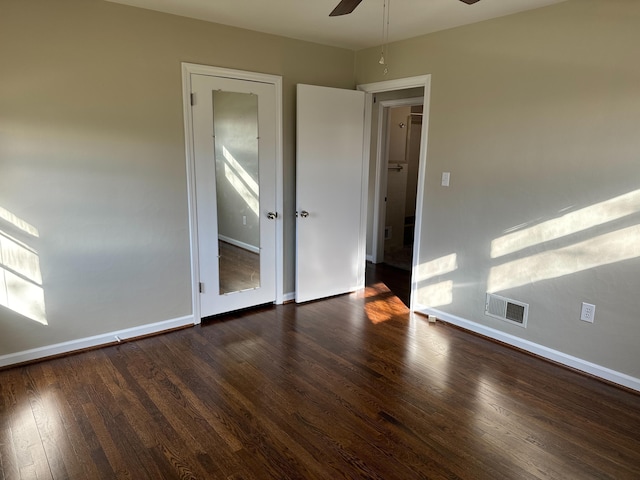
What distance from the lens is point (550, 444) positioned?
220 centimetres

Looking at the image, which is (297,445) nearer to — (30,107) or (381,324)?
(381,324)

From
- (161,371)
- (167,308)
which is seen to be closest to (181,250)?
(167,308)

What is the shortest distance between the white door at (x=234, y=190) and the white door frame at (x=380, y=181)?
1.94 meters

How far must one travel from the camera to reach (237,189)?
12.2 feet

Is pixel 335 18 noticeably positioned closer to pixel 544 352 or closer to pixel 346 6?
pixel 346 6

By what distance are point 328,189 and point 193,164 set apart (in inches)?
51.9

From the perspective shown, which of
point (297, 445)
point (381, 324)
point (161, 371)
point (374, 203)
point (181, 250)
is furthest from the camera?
point (374, 203)

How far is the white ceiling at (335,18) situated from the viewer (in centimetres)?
288

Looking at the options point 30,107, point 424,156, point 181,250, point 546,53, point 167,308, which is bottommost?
point 167,308

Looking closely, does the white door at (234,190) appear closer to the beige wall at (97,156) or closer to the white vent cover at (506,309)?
the beige wall at (97,156)

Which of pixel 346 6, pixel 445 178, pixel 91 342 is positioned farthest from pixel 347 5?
pixel 91 342

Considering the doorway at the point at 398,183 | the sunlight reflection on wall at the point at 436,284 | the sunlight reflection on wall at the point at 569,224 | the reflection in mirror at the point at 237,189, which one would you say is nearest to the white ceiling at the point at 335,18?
the reflection in mirror at the point at 237,189

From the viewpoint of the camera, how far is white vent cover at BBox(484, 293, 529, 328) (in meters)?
3.23

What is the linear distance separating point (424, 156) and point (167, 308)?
2.55 metres
